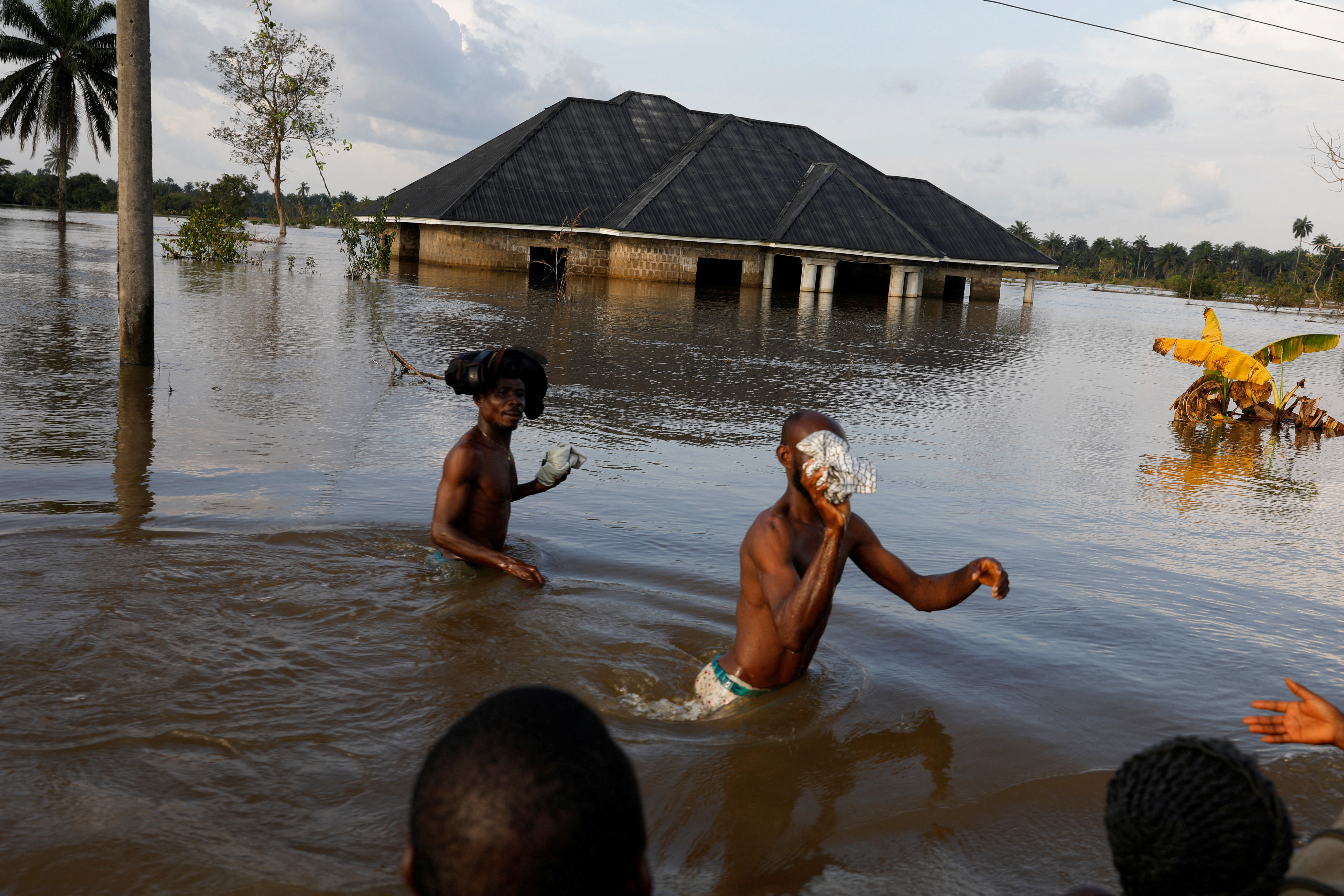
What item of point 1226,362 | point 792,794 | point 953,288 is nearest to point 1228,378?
point 1226,362

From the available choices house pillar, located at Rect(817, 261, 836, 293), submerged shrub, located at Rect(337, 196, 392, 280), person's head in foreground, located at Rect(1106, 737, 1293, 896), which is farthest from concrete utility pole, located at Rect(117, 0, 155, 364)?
house pillar, located at Rect(817, 261, 836, 293)

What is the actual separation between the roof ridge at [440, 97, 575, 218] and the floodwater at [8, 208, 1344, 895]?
2050cm

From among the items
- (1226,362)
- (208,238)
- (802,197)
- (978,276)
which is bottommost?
(1226,362)

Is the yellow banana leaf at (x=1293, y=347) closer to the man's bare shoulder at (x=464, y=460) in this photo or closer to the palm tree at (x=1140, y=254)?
the man's bare shoulder at (x=464, y=460)

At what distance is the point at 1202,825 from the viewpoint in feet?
4.38

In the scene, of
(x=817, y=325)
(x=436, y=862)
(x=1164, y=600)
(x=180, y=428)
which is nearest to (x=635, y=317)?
(x=817, y=325)

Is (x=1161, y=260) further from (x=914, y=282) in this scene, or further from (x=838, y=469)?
(x=838, y=469)

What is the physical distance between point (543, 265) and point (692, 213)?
4.92m

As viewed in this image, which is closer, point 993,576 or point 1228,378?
point 993,576

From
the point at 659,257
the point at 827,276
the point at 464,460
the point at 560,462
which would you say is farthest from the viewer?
the point at 827,276

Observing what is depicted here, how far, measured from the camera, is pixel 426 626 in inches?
163

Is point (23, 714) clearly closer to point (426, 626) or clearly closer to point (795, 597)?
point (426, 626)

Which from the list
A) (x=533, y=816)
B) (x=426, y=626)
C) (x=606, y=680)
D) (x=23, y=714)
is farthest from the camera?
(x=426, y=626)

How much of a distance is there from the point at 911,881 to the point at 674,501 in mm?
3883
